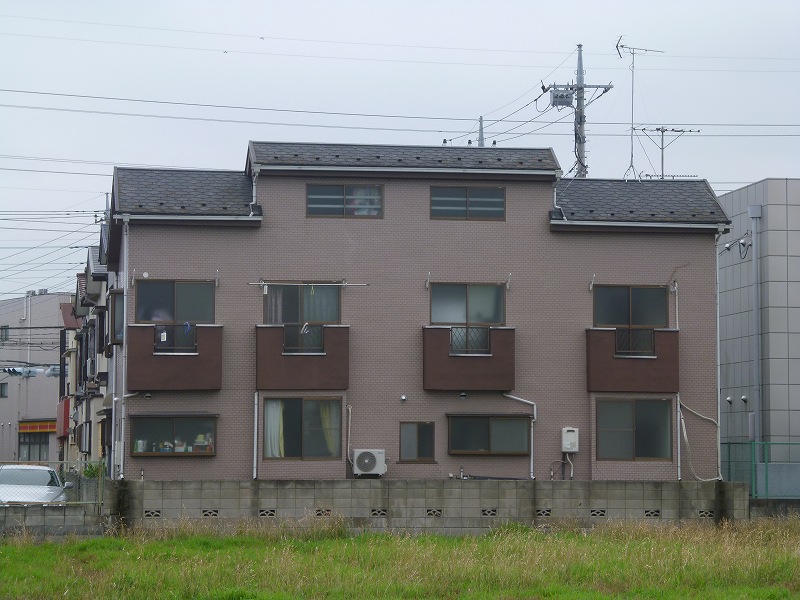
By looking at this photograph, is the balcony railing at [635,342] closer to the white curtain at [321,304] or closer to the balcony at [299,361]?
the balcony at [299,361]

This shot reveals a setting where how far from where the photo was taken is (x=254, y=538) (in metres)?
22.5

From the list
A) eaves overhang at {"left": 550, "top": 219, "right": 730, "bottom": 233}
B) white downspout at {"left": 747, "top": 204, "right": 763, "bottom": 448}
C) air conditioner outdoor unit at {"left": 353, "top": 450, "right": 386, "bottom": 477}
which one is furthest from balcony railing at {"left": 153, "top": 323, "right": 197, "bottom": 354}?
white downspout at {"left": 747, "top": 204, "right": 763, "bottom": 448}

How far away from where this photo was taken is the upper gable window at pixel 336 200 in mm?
27891

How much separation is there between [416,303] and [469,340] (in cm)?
155

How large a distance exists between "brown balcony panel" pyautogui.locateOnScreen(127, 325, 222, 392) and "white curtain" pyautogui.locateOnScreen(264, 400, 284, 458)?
1418 mm

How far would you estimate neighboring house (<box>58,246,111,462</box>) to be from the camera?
36.2 m

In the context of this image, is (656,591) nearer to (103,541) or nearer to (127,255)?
(103,541)

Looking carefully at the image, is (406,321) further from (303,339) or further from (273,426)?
(273,426)

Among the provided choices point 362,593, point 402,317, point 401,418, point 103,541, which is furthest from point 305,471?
point 362,593

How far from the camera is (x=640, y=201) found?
1147 inches

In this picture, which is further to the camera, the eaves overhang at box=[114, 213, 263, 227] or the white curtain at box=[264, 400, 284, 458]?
the white curtain at box=[264, 400, 284, 458]

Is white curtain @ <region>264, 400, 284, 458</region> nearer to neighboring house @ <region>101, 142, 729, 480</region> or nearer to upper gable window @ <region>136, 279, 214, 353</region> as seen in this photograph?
neighboring house @ <region>101, 142, 729, 480</region>

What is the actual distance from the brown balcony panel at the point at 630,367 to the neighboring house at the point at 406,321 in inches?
1.7

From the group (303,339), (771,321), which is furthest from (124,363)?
(771,321)
